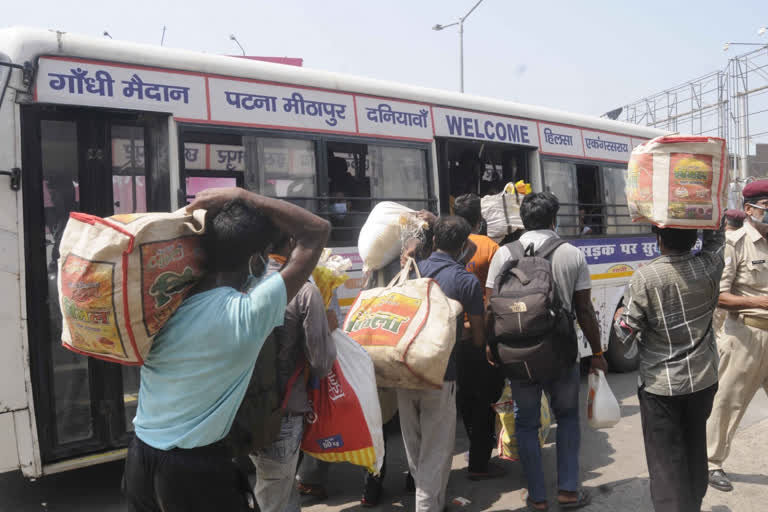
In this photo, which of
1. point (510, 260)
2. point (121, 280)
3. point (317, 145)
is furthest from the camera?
point (317, 145)

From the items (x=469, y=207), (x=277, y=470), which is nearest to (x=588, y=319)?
(x=469, y=207)

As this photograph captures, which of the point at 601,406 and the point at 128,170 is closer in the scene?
the point at 601,406

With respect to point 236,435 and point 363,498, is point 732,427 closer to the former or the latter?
point 363,498

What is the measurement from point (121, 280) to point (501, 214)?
154 inches

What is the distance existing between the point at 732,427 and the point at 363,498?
2390 mm

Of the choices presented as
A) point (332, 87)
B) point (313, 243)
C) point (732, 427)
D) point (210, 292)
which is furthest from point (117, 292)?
point (732, 427)

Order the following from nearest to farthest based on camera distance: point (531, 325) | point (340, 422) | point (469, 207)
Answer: point (340, 422) → point (531, 325) → point (469, 207)

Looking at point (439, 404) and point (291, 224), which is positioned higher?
point (291, 224)

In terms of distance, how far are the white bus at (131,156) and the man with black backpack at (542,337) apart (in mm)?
1541

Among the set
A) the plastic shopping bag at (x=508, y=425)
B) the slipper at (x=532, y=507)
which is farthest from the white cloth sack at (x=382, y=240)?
the slipper at (x=532, y=507)

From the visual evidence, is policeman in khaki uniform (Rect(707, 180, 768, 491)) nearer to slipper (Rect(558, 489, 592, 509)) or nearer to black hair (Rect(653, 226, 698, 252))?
slipper (Rect(558, 489, 592, 509))

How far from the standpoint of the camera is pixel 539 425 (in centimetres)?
358

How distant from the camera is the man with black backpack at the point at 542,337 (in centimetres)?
337

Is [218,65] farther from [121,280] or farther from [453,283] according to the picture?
[121,280]
